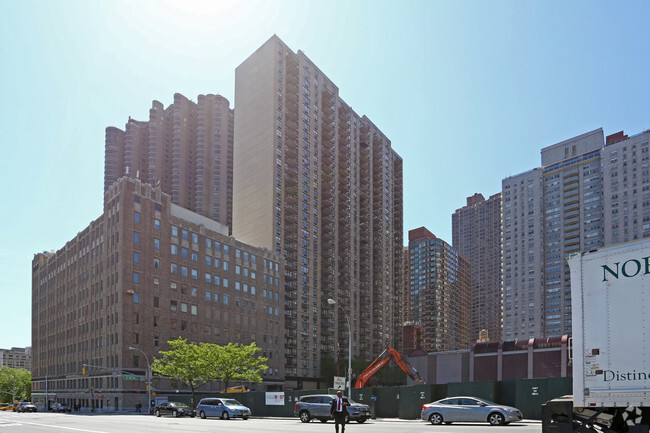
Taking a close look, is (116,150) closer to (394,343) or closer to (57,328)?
(57,328)

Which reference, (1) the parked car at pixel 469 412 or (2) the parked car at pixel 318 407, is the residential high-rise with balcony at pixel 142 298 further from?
(1) the parked car at pixel 469 412

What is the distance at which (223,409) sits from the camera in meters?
38.0

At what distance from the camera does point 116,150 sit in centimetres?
18312

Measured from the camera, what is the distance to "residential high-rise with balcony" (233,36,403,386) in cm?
11956

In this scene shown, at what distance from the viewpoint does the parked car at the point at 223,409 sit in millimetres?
37469

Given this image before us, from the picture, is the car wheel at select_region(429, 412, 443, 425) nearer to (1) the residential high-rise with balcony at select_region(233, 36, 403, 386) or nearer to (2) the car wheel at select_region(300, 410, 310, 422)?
(2) the car wheel at select_region(300, 410, 310, 422)

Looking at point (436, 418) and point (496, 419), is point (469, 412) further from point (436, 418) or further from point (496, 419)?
point (436, 418)

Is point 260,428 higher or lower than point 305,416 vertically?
higher

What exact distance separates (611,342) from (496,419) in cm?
1652

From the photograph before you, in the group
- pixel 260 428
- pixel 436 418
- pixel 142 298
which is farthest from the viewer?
pixel 142 298

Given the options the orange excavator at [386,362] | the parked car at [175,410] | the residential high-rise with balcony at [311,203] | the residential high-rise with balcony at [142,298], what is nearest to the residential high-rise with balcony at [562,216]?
the residential high-rise with balcony at [311,203]

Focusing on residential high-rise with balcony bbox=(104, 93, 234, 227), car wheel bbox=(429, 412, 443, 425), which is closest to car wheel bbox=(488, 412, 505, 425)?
car wheel bbox=(429, 412, 443, 425)

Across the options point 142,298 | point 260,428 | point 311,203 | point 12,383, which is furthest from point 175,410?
point 12,383

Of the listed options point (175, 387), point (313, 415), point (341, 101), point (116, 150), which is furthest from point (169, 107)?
point (313, 415)
